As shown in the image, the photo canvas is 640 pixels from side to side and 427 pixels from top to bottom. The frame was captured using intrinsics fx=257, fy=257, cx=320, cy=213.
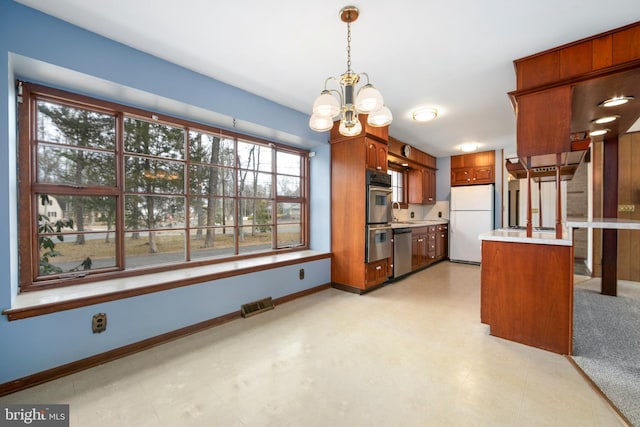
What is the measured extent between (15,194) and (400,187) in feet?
18.8

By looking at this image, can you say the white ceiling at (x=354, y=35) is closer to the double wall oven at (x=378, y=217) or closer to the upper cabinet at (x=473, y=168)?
the double wall oven at (x=378, y=217)

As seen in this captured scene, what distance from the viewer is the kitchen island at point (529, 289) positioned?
208 centimetres

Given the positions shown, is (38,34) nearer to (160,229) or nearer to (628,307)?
(160,229)

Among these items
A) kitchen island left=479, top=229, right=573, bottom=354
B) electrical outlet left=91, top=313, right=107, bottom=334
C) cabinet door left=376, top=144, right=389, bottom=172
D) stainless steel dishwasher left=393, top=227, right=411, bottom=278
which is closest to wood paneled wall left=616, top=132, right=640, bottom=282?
stainless steel dishwasher left=393, top=227, right=411, bottom=278

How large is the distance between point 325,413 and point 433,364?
953 millimetres

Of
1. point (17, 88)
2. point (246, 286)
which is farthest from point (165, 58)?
point (246, 286)

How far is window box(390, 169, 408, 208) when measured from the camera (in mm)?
5766

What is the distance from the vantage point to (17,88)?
1959mm

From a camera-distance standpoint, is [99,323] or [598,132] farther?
[598,132]

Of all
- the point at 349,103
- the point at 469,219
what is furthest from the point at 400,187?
the point at 349,103

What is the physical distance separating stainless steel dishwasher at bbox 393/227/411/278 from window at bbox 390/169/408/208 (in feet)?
4.55

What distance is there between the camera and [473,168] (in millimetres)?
6020

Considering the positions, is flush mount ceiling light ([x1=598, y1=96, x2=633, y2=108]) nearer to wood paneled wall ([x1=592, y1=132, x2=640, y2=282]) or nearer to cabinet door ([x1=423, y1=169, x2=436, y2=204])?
wood paneled wall ([x1=592, y1=132, x2=640, y2=282])

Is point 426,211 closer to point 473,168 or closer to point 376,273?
point 473,168
